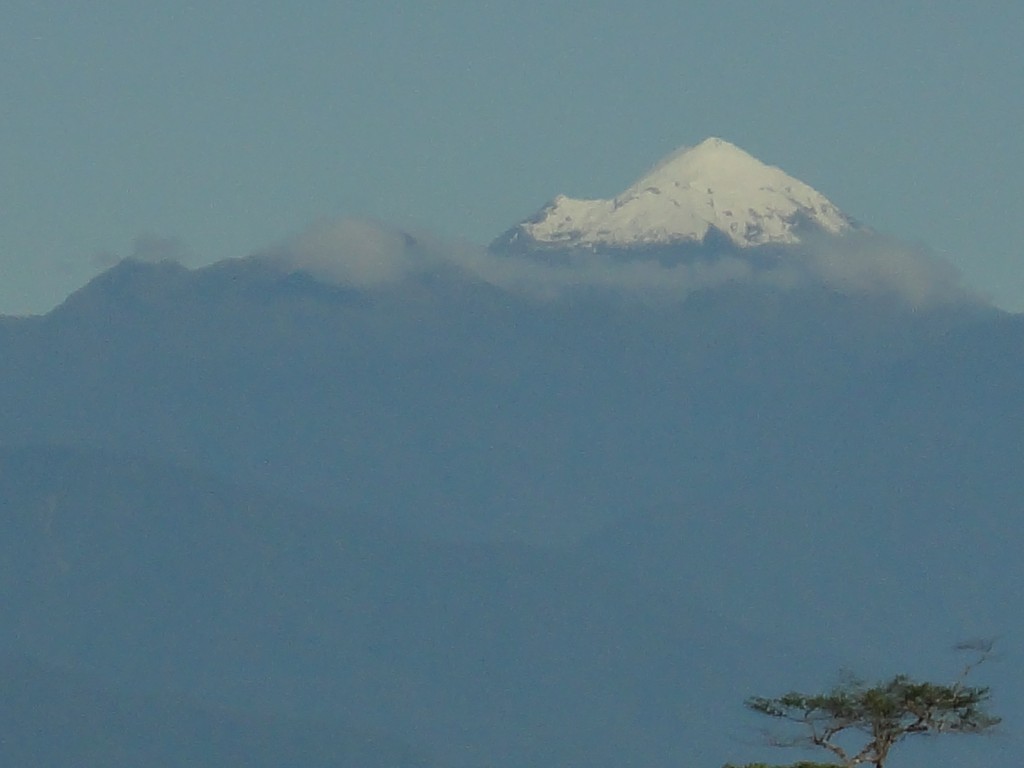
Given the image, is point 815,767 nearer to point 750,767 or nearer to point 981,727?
point 750,767

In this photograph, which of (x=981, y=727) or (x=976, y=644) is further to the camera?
(x=981, y=727)

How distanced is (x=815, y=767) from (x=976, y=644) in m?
7.60

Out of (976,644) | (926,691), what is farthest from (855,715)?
(976,644)

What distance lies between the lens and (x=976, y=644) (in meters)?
83.6

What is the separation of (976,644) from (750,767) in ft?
29.5

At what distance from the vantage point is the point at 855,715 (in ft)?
306

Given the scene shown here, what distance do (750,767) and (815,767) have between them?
210 cm

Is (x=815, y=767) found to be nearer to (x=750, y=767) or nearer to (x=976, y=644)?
(x=750, y=767)

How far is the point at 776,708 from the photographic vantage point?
94.4 metres

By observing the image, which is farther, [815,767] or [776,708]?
[776,708]

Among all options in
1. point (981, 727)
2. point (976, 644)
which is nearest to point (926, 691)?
point (981, 727)

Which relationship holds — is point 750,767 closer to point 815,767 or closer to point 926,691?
point 815,767

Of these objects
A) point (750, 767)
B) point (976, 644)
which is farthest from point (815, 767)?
point (976, 644)

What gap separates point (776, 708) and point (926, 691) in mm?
5462
